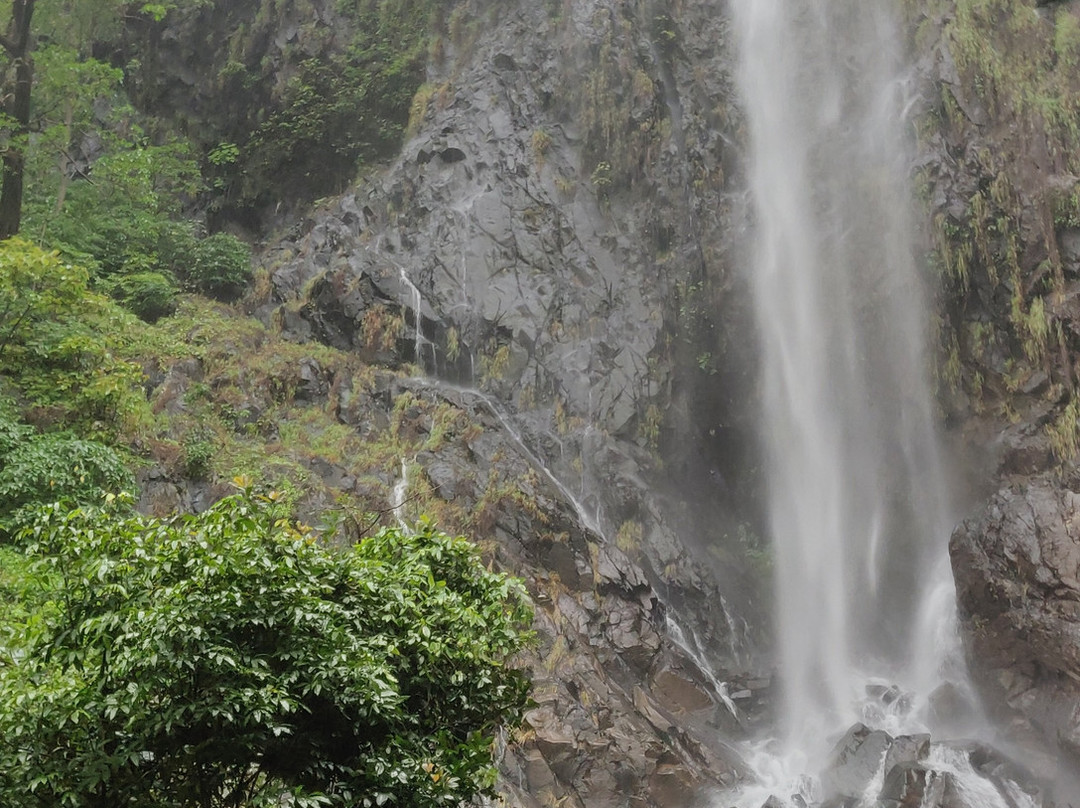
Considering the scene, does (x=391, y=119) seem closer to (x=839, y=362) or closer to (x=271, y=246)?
(x=271, y=246)

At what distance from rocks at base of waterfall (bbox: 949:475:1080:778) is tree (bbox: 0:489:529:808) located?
41.0 feet

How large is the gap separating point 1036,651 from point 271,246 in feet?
64.2

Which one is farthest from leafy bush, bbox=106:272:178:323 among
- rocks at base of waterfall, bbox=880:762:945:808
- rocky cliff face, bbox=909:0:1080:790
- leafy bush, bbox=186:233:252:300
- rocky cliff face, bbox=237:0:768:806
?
rocky cliff face, bbox=909:0:1080:790

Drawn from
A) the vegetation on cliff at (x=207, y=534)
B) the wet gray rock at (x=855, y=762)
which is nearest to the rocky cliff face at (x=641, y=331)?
the vegetation on cliff at (x=207, y=534)

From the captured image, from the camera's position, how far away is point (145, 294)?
18141 mm

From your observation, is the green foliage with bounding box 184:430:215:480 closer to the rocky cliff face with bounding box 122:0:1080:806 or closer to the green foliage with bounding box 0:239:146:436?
the rocky cliff face with bounding box 122:0:1080:806

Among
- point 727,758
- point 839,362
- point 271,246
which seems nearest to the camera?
point 727,758

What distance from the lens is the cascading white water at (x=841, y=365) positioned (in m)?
17.1

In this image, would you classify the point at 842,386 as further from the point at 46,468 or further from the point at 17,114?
the point at 17,114

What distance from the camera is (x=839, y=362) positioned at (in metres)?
19.8

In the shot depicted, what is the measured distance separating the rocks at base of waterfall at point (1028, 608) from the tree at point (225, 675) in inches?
492

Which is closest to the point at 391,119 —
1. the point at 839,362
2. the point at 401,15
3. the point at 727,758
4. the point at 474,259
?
the point at 401,15

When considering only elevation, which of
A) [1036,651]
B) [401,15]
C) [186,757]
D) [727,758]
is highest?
[401,15]

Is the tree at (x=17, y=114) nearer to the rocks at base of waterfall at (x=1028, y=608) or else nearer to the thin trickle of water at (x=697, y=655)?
the thin trickle of water at (x=697, y=655)
